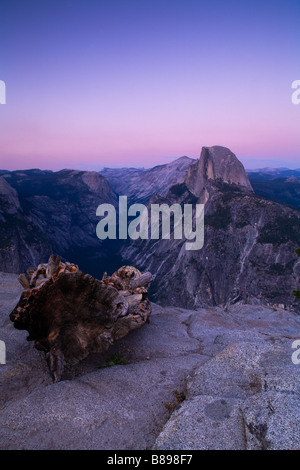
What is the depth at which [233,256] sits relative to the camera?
318 feet

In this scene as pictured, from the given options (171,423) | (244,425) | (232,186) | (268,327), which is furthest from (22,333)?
(232,186)

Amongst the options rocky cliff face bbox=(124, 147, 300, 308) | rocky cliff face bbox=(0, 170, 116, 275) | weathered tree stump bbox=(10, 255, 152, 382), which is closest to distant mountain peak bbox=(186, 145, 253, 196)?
rocky cliff face bbox=(124, 147, 300, 308)

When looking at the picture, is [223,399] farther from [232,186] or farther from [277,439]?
[232,186]

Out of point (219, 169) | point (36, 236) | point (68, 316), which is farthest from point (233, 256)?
point (68, 316)

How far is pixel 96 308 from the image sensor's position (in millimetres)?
15312

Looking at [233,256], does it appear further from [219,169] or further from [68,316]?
[68,316]

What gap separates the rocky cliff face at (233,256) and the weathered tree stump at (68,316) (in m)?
74.1

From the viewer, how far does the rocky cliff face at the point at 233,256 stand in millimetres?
84812

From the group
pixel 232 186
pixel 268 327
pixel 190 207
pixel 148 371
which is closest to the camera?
pixel 148 371

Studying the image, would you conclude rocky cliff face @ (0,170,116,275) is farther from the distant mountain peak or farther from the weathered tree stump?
the weathered tree stump

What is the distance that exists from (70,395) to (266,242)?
87.4 m

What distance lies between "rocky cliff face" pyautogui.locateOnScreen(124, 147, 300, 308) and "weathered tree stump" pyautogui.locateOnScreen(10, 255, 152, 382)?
74138mm

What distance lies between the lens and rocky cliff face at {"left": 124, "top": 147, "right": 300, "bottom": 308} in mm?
84812

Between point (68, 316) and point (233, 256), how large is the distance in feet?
291
